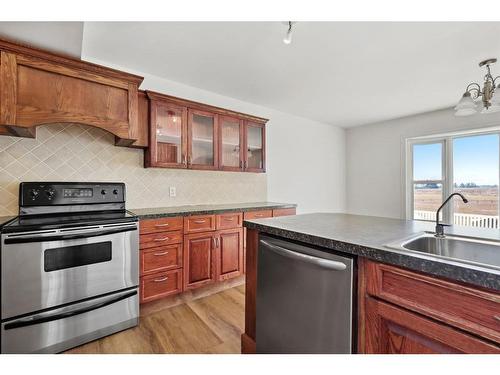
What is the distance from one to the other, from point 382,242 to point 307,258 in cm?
34

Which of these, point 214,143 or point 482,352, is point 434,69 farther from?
point 482,352

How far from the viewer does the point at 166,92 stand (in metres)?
2.79

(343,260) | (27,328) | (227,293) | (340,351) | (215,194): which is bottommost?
(227,293)

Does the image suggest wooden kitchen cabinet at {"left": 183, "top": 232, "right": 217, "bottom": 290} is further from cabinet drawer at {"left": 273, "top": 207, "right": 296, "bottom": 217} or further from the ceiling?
the ceiling

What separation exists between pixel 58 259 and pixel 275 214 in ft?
6.89

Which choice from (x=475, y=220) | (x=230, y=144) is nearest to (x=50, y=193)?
(x=230, y=144)

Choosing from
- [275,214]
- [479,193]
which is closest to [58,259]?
[275,214]

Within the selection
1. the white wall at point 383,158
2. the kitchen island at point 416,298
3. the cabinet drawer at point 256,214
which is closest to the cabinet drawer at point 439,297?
the kitchen island at point 416,298

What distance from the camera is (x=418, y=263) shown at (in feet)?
2.90

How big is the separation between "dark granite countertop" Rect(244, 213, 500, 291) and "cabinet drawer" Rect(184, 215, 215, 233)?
0.99 meters

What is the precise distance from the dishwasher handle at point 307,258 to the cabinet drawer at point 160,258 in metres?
1.18

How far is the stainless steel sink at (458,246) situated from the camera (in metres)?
1.15

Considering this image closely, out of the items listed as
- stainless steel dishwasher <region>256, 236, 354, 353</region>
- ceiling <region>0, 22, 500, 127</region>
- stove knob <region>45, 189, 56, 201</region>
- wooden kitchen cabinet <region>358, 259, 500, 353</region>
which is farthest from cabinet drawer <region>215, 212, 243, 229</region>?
wooden kitchen cabinet <region>358, 259, 500, 353</region>

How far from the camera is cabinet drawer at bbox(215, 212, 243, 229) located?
103 inches
